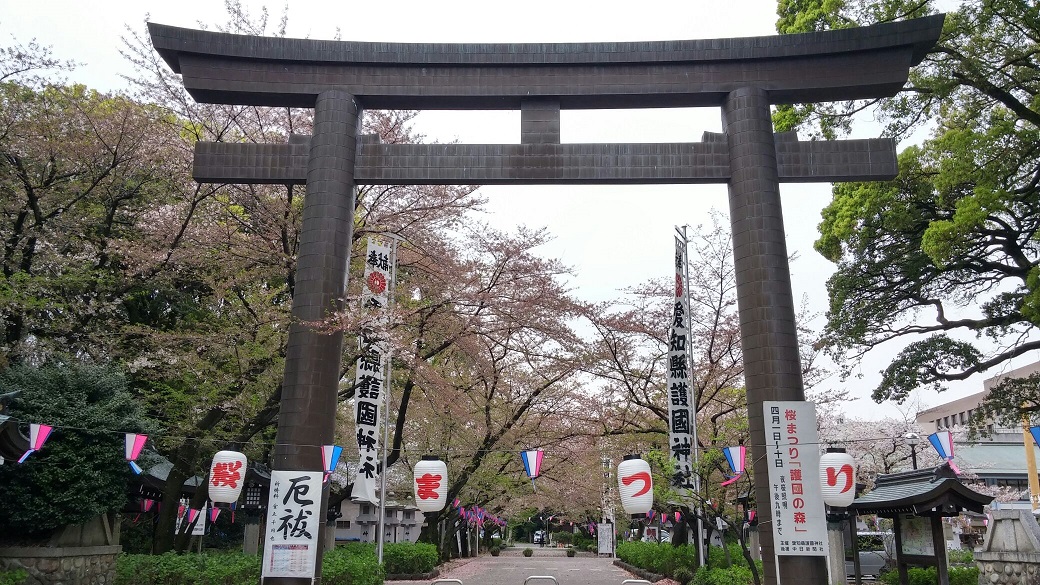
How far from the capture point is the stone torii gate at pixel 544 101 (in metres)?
11.6

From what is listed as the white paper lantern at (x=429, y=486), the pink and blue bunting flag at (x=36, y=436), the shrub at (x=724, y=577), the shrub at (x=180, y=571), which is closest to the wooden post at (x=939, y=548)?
the shrub at (x=724, y=577)

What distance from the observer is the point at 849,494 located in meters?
11.6

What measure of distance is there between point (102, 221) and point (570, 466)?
1649 cm

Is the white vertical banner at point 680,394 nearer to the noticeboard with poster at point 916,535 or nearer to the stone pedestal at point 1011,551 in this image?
the noticeboard with poster at point 916,535

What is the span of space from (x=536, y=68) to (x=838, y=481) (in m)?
8.46

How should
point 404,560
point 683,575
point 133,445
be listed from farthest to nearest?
1. point 404,560
2. point 683,575
3. point 133,445

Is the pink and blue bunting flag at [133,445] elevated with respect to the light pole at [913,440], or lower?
lower

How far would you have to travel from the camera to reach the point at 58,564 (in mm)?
12758

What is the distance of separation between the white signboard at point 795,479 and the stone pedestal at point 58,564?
1216 centimetres

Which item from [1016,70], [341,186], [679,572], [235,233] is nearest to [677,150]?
[341,186]

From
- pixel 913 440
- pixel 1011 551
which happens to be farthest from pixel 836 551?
pixel 1011 551

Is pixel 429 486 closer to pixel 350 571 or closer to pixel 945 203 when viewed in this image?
pixel 350 571

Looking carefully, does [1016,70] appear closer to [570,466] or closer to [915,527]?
[915,527]

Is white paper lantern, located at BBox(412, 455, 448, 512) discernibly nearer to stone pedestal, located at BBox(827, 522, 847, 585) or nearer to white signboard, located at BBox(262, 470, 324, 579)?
white signboard, located at BBox(262, 470, 324, 579)
